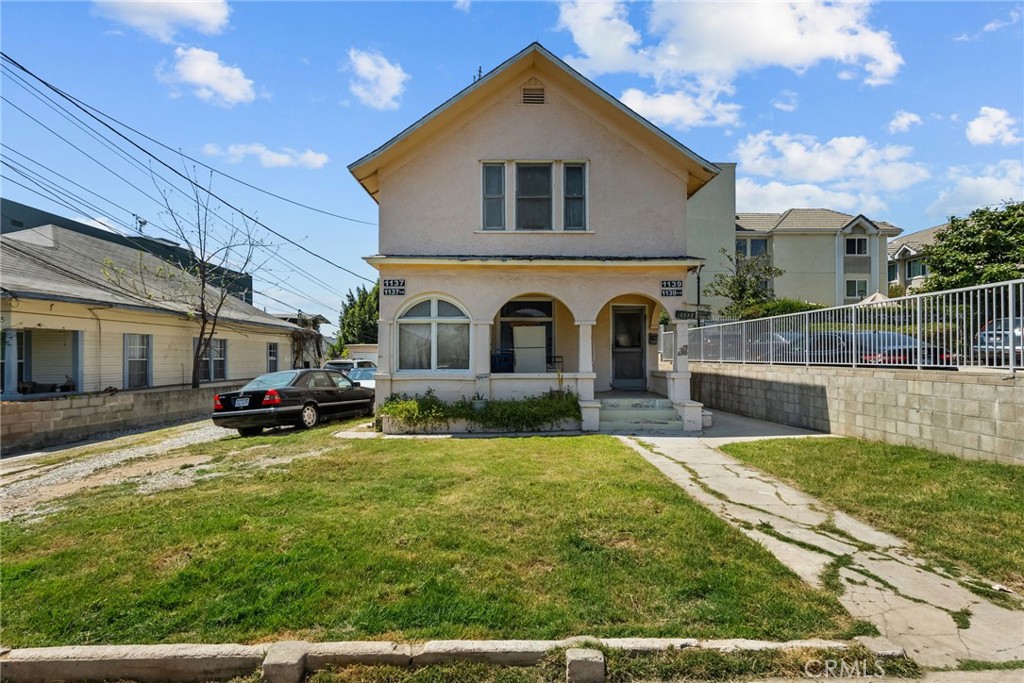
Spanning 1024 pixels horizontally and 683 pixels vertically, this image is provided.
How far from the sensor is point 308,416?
504 inches

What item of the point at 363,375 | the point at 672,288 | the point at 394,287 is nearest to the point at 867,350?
the point at 672,288

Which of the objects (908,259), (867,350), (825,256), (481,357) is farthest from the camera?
(908,259)

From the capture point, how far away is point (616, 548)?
4.51 m

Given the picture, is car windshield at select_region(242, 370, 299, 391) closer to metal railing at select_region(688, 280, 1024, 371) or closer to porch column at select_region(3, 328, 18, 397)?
porch column at select_region(3, 328, 18, 397)

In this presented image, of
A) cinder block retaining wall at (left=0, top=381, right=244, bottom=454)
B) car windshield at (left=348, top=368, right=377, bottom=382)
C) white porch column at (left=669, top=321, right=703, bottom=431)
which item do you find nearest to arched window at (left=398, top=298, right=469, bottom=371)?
white porch column at (left=669, top=321, right=703, bottom=431)

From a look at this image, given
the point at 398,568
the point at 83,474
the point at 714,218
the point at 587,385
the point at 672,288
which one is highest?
the point at 714,218

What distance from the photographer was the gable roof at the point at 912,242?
120ft

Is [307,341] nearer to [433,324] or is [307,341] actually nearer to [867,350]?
[433,324]

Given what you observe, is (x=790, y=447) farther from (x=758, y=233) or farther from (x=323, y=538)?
(x=758, y=233)

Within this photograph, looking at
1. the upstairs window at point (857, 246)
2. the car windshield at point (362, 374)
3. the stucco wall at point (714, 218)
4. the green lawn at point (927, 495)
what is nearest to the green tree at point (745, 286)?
the stucco wall at point (714, 218)

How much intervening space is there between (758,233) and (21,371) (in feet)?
125

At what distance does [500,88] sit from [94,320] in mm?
13603

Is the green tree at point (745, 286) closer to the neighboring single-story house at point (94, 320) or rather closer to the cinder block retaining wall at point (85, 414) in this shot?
the neighboring single-story house at point (94, 320)

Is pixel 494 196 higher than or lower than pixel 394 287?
higher
